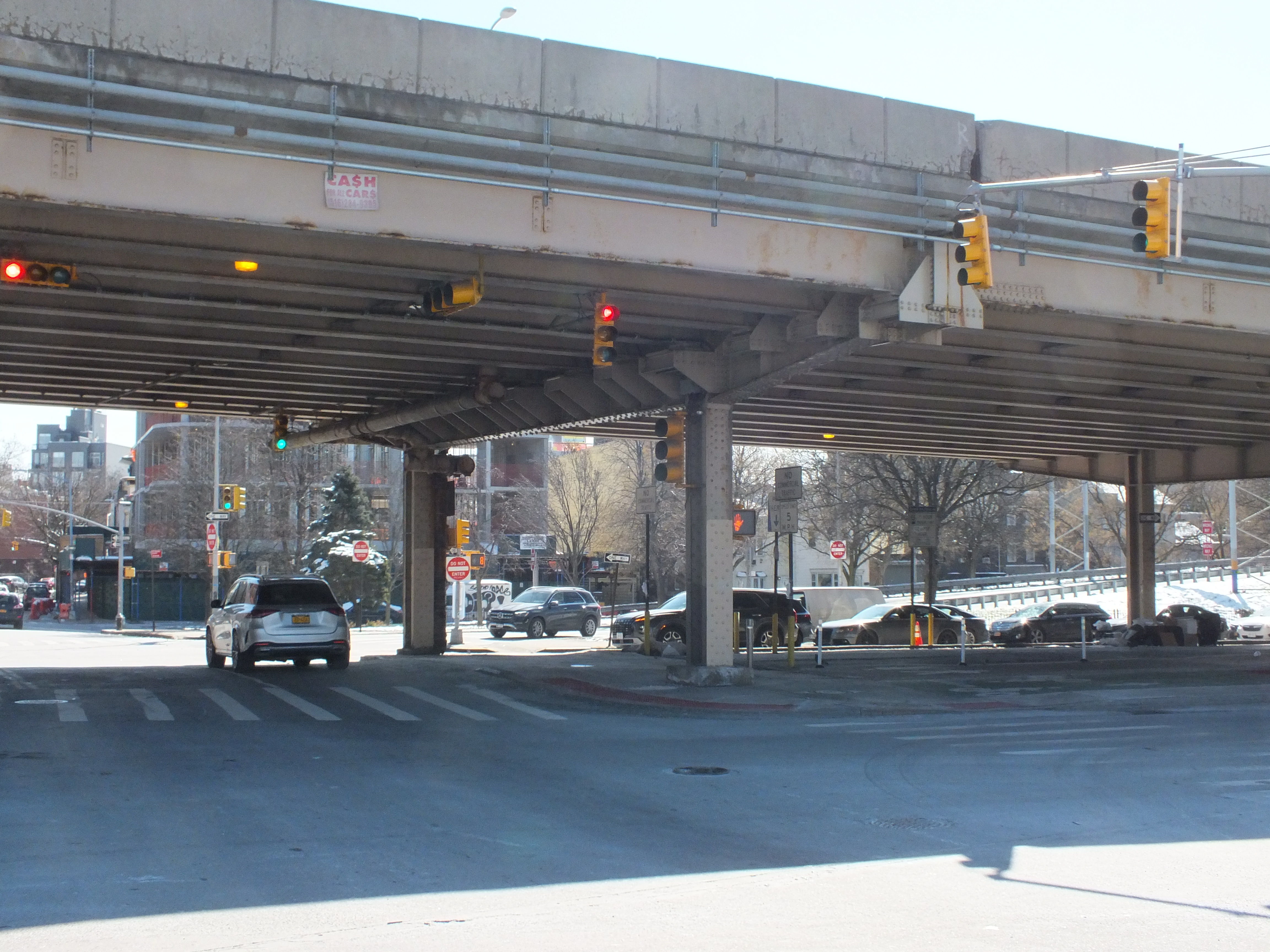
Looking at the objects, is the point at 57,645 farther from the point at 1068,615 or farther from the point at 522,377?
the point at 1068,615

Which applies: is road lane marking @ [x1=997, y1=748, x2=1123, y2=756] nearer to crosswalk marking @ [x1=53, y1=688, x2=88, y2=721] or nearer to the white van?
crosswalk marking @ [x1=53, y1=688, x2=88, y2=721]

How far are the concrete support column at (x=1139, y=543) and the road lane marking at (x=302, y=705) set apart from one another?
98.7ft

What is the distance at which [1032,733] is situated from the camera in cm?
1611

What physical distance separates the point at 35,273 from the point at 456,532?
16913 millimetres

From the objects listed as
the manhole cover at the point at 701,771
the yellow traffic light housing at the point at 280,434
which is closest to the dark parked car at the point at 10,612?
the yellow traffic light housing at the point at 280,434

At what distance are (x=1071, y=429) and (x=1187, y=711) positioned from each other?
16692 mm

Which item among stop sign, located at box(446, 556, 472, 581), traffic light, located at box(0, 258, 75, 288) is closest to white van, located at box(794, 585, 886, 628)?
stop sign, located at box(446, 556, 472, 581)

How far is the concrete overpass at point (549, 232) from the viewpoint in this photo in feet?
42.3

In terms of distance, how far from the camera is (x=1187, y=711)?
1875 cm

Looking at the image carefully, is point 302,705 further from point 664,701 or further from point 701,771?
point 701,771

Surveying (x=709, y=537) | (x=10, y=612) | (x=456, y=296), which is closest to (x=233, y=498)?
(x=10, y=612)

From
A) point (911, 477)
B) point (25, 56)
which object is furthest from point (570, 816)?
point (911, 477)

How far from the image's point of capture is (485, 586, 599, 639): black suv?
1706 inches

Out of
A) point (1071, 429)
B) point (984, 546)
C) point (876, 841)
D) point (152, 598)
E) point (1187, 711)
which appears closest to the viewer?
point (876, 841)
